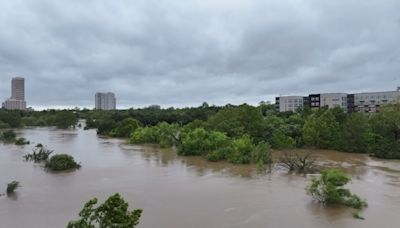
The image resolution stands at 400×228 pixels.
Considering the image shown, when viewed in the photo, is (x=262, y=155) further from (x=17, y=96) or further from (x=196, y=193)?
(x=17, y=96)

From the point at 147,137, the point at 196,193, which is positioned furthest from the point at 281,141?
the point at 196,193

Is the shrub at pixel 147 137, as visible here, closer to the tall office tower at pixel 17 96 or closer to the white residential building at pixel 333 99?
the white residential building at pixel 333 99

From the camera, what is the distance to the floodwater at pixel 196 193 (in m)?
13.9

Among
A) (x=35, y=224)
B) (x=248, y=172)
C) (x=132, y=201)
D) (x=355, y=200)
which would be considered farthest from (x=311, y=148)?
(x=35, y=224)

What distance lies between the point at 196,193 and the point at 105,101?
148 metres

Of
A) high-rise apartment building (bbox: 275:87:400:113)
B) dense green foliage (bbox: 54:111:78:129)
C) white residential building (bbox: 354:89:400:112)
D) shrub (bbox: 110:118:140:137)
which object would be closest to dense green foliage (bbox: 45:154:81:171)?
shrub (bbox: 110:118:140:137)

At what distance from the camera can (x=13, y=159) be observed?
30094 mm

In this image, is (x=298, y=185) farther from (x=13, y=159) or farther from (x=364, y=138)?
(x=13, y=159)

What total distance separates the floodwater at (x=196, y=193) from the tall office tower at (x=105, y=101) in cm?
13184

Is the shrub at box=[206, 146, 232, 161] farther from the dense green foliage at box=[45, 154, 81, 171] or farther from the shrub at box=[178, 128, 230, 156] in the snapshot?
the dense green foliage at box=[45, 154, 81, 171]

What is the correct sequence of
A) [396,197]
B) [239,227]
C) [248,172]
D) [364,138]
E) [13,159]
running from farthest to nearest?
[364,138] < [13,159] < [248,172] < [396,197] < [239,227]

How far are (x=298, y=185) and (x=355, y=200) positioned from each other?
422 centimetres

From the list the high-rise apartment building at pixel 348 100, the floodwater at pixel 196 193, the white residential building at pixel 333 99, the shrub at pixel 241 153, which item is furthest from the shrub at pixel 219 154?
the white residential building at pixel 333 99

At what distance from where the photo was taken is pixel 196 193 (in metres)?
18.1
